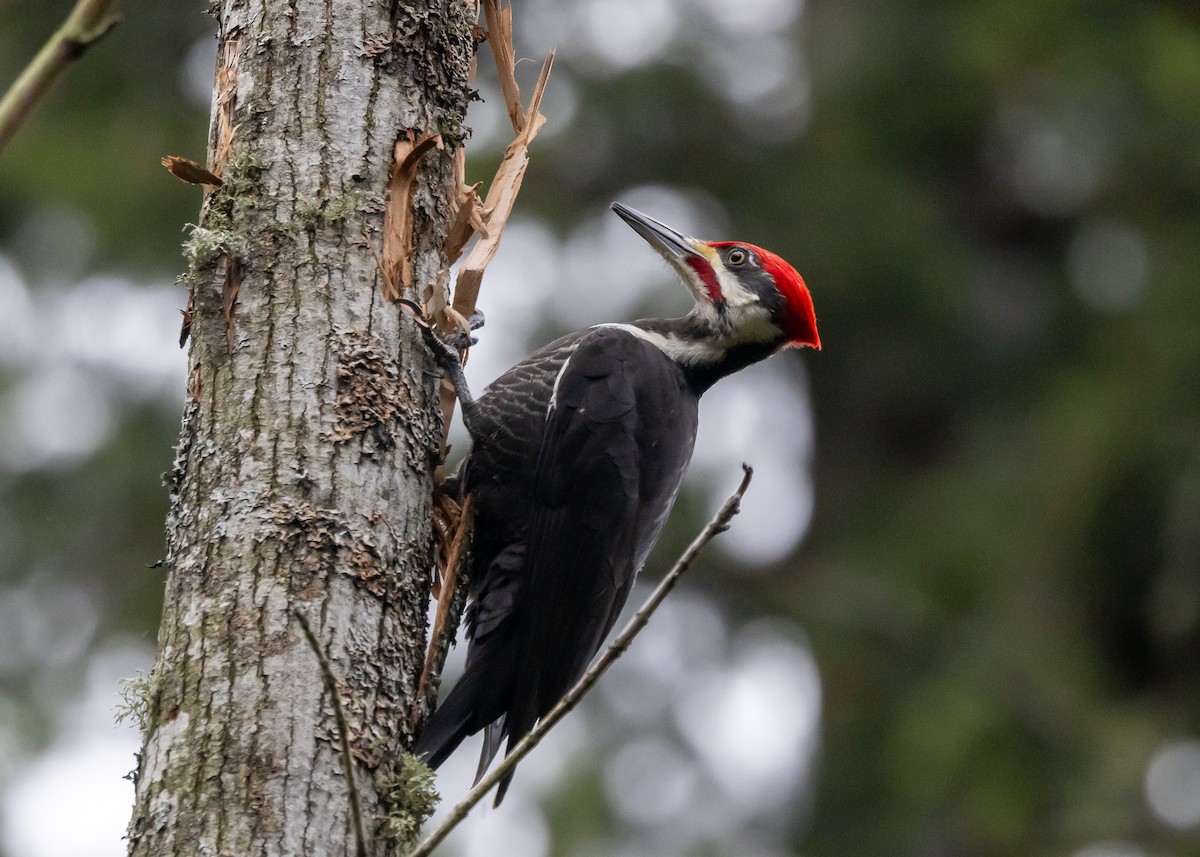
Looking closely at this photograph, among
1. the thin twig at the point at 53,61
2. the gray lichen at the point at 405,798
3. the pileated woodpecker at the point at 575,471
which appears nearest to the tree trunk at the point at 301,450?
the gray lichen at the point at 405,798

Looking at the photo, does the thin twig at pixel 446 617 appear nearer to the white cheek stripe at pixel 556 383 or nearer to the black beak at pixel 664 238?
the white cheek stripe at pixel 556 383

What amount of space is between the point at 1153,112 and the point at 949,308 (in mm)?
1336

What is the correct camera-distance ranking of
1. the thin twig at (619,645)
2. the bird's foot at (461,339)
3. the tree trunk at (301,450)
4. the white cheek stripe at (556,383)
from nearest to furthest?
the thin twig at (619,645) < the tree trunk at (301,450) < the bird's foot at (461,339) < the white cheek stripe at (556,383)

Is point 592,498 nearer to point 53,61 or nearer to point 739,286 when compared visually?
point 739,286

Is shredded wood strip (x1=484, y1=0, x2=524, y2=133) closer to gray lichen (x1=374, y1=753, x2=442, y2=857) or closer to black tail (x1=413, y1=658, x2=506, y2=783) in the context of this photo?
black tail (x1=413, y1=658, x2=506, y2=783)

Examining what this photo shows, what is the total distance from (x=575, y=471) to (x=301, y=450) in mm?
1171

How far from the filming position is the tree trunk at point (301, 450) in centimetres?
194

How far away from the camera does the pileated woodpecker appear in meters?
3.01

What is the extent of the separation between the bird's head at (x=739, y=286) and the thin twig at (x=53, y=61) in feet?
8.43

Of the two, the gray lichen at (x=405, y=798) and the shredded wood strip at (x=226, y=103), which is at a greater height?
the shredded wood strip at (x=226, y=103)

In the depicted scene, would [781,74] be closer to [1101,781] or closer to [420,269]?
[1101,781]

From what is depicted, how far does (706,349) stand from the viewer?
3816 mm

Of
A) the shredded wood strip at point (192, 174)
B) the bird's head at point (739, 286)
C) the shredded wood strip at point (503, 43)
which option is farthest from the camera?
the bird's head at point (739, 286)

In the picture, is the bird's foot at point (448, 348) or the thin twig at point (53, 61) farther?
the bird's foot at point (448, 348)
